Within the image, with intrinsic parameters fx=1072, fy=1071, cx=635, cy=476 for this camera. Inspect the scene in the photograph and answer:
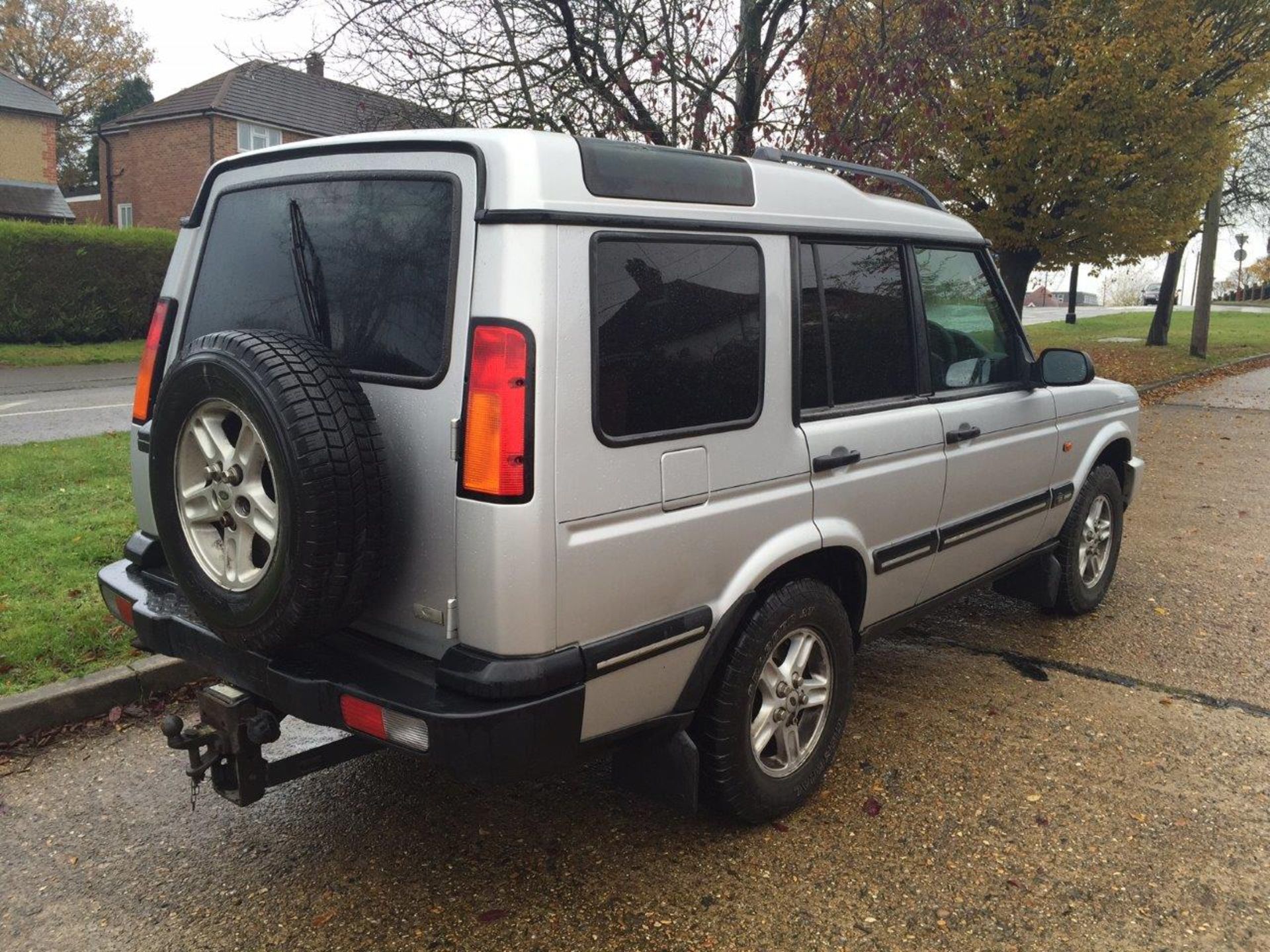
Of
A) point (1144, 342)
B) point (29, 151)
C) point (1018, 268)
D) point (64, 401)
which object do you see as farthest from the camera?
point (29, 151)

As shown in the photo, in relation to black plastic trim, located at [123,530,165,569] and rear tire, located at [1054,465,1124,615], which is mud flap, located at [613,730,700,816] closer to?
black plastic trim, located at [123,530,165,569]

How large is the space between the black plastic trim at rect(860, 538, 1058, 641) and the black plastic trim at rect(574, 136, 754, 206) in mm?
1651

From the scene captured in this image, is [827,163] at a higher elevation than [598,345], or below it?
higher

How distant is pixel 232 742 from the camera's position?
2807 millimetres

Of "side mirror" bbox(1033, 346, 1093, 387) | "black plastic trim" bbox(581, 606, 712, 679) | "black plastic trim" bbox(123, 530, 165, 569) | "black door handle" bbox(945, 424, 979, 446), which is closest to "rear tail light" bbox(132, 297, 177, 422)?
"black plastic trim" bbox(123, 530, 165, 569)

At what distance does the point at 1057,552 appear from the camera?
5.27m

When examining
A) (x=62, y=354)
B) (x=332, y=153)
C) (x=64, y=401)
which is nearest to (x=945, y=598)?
(x=332, y=153)

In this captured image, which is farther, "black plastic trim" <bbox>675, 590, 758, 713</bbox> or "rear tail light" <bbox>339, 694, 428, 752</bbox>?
"black plastic trim" <bbox>675, 590, 758, 713</bbox>

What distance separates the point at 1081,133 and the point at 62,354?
16.7 meters

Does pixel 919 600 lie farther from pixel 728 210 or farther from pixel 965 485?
pixel 728 210

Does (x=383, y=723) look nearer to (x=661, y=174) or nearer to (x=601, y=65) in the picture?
(x=661, y=174)

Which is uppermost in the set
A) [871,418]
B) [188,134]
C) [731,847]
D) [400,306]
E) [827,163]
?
[188,134]

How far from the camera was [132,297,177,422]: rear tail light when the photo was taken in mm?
3531

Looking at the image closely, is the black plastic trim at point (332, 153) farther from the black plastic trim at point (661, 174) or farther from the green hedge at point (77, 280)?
the green hedge at point (77, 280)
